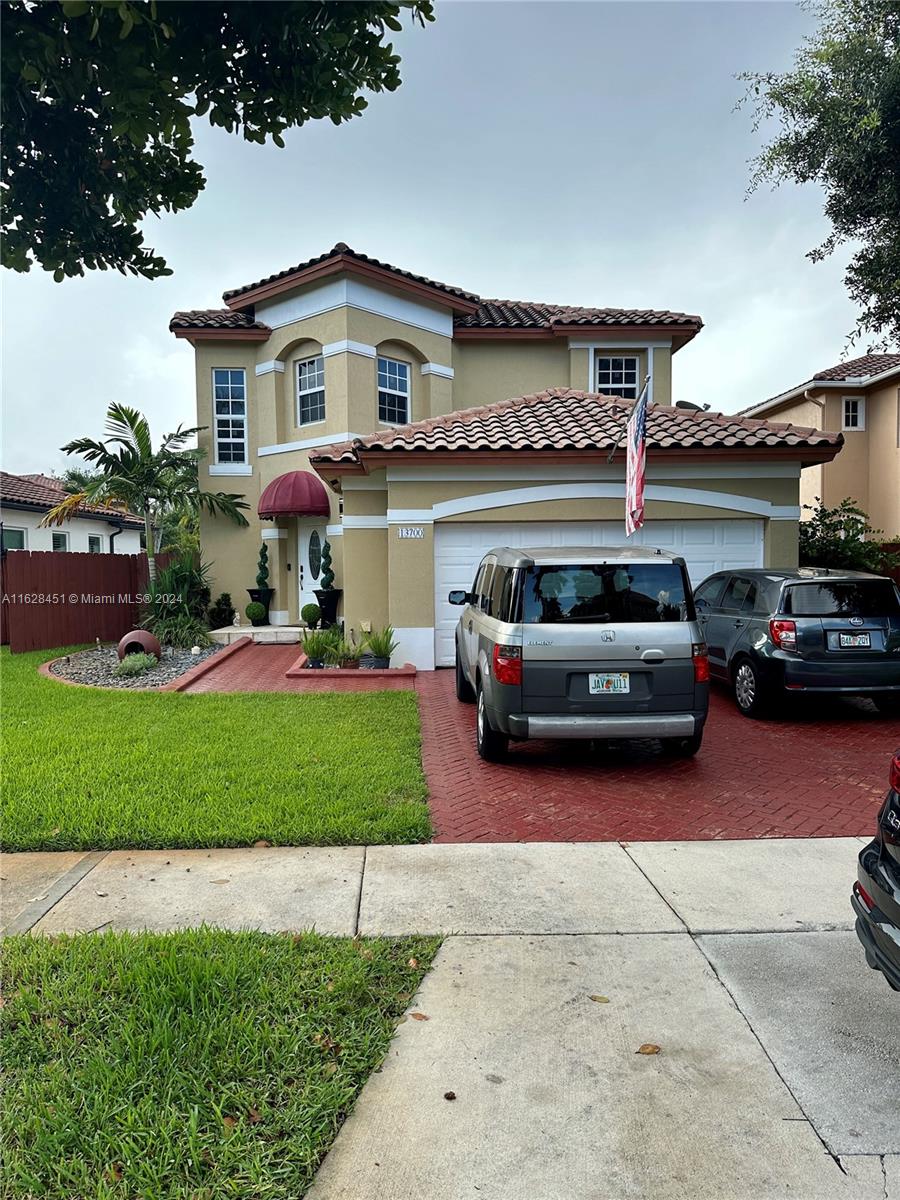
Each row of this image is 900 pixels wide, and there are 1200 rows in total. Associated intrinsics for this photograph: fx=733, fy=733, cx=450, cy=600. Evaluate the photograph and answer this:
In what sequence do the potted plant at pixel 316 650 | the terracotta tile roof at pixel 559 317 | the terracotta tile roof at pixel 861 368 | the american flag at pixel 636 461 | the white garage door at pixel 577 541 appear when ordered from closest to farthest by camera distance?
the american flag at pixel 636 461, the white garage door at pixel 577 541, the potted plant at pixel 316 650, the terracotta tile roof at pixel 559 317, the terracotta tile roof at pixel 861 368

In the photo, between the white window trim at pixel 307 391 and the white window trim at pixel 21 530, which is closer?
the white window trim at pixel 307 391

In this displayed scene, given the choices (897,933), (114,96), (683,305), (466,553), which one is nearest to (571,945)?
(897,933)

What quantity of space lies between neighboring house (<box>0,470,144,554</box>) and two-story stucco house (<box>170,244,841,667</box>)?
20.3 feet

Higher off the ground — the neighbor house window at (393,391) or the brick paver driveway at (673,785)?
the neighbor house window at (393,391)

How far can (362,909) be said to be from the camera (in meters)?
4.26

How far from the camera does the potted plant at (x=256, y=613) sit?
17062 mm

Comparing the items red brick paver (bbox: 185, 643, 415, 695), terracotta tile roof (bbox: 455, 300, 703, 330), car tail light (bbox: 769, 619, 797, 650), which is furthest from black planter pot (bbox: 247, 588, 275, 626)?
car tail light (bbox: 769, 619, 797, 650)

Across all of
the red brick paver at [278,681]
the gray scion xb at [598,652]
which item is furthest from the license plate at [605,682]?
the red brick paver at [278,681]

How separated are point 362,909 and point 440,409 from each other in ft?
50.7

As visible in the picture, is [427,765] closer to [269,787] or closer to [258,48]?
[269,787]

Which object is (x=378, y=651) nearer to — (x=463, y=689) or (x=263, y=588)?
(x=463, y=689)

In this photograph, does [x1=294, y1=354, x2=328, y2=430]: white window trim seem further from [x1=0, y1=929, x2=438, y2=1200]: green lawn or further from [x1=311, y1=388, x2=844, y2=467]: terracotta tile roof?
[x1=0, y1=929, x2=438, y2=1200]: green lawn

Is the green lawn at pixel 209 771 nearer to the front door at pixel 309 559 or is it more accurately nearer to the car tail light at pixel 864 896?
the car tail light at pixel 864 896

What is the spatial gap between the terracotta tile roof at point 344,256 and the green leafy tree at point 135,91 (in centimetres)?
1297
